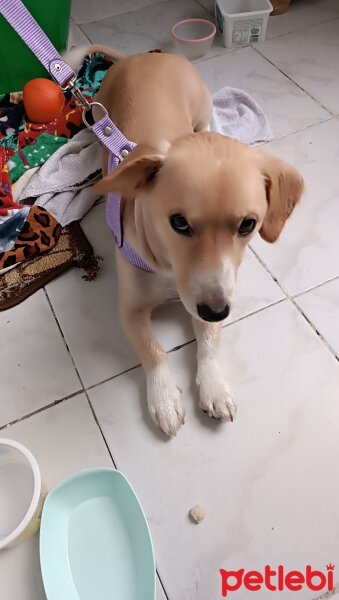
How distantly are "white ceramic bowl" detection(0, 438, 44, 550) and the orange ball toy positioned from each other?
1226mm

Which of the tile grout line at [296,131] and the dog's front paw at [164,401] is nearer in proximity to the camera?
the dog's front paw at [164,401]

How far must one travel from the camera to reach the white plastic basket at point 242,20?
6.70 ft

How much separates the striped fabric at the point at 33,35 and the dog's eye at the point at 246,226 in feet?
2.02

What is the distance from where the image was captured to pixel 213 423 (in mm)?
1183

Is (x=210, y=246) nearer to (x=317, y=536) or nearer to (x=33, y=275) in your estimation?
(x=317, y=536)

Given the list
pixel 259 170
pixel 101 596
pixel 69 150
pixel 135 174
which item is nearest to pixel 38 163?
pixel 69 150

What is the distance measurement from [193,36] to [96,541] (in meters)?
2.04

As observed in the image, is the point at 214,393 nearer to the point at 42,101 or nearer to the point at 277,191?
the point at 277,191

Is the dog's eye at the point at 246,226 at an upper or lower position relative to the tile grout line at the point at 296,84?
upper

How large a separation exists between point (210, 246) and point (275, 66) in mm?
1491

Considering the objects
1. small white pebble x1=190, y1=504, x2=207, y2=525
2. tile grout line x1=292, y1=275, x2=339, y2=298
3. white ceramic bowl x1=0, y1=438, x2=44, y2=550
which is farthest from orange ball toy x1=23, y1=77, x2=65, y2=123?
small white pebble x1=190, y1=504, x2=207, y2=525

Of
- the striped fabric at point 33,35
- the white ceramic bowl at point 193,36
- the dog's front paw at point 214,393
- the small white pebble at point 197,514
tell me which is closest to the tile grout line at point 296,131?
the white ceramic bowl at point 193,36

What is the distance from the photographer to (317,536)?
1039 mm

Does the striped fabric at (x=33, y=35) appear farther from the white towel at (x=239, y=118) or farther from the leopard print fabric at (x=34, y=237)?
the white towel at (x=239, y=118)
